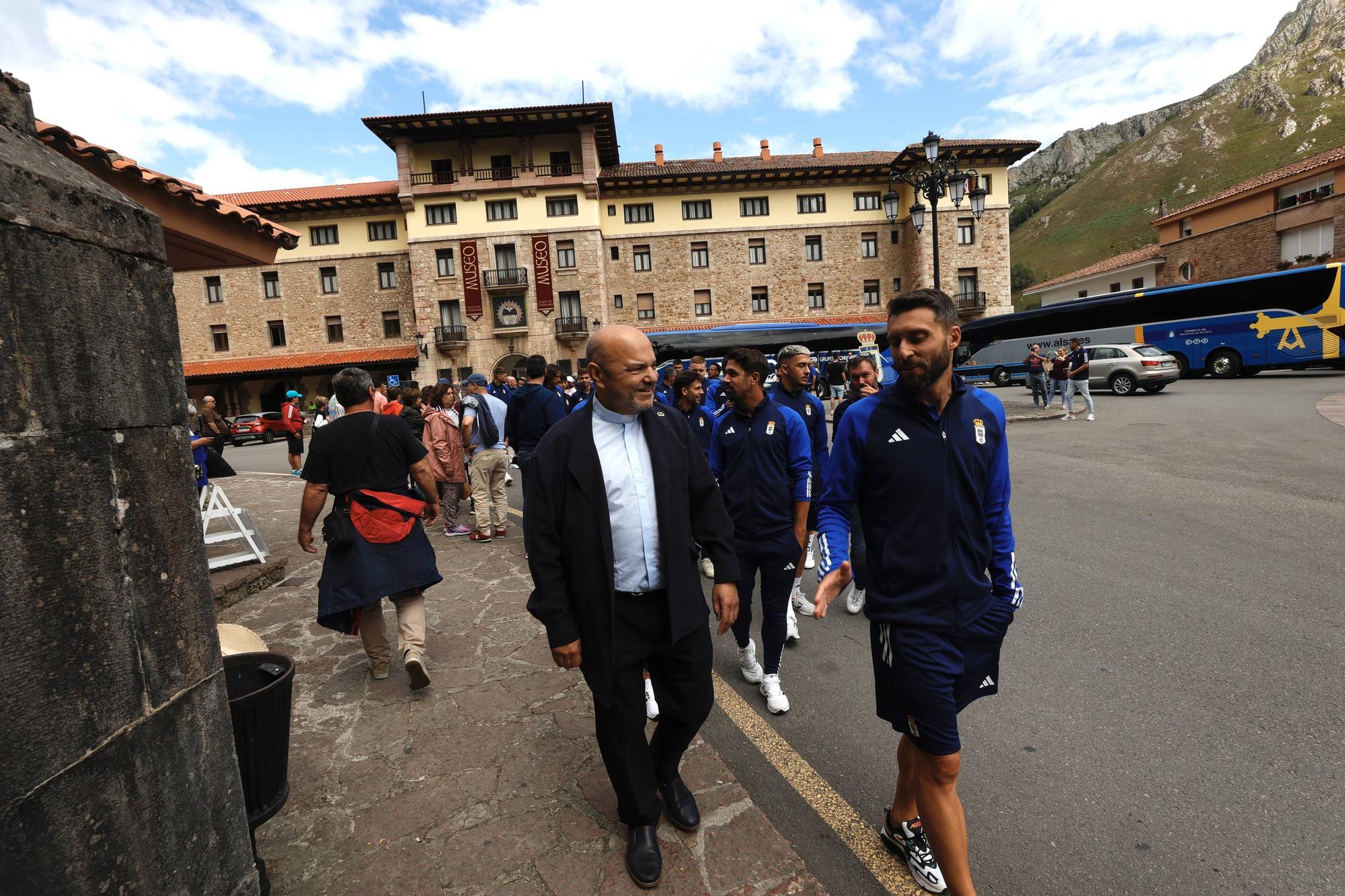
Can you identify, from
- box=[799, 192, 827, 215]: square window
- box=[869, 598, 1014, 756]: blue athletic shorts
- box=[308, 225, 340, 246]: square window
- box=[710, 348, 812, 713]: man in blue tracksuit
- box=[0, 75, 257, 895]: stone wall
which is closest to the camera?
box=[0, 75, 257, 895]: stone wall

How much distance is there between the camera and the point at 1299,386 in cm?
1673

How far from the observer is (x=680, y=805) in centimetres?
252

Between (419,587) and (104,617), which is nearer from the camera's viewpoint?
(104,617)

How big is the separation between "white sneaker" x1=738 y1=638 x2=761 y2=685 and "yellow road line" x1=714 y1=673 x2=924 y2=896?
0.18 m

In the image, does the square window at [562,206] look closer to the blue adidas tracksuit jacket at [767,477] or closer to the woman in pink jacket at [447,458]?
the woman in pink jacket at [447,458]

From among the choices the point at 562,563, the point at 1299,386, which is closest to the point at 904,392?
the point at 562,563

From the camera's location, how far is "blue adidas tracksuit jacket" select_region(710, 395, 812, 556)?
349 centimetres

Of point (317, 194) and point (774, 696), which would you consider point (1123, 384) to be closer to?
point (774, 696)

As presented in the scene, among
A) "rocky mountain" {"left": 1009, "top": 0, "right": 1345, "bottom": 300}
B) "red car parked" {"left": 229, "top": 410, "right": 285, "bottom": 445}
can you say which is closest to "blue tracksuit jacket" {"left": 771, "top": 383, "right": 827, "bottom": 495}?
"red car parked" {"left": 229, "top": 410, "right": 285, "bottom": 445}

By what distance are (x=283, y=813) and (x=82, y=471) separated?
188 cm

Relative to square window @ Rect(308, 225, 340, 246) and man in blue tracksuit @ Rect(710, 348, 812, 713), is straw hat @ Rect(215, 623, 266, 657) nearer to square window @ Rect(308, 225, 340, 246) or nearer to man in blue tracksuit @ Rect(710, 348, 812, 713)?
man in blue tracksuit @ Rect(710, 348, 812, 713)

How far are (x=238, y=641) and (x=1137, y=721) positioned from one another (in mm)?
3994

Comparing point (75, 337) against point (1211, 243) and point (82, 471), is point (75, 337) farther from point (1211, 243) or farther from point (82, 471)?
point (1211, 243)

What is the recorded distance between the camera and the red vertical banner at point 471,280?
34.7 metres
